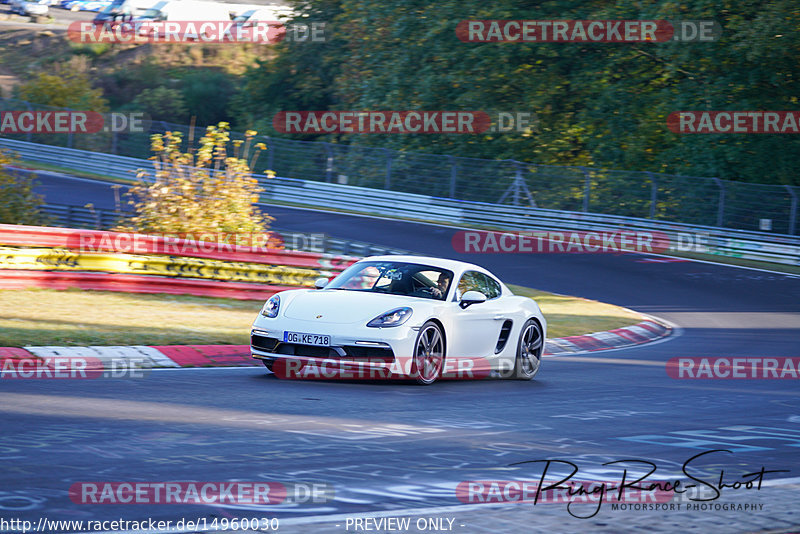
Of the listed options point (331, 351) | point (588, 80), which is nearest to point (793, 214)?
point (588, 80)

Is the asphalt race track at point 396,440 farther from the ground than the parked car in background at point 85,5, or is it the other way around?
the parked car in background at point 85,5

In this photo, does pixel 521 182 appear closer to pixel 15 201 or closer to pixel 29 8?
pixel 15 201

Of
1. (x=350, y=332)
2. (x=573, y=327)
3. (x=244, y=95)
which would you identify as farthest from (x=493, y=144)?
(x=350, y=332)

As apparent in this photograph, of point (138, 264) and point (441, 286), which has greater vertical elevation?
point (441, 286)

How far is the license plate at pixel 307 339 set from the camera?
1030 cm

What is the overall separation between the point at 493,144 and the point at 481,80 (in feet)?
8.55

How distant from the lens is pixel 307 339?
34.0ft

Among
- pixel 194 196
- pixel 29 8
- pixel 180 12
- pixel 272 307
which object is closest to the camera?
pixel 272 307

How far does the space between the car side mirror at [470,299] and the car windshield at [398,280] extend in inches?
7.7

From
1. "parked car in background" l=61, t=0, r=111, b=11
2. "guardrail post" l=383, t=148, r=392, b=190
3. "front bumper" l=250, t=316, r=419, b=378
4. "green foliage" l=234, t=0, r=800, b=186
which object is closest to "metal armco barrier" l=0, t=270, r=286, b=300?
"front bumper" l=250, t=316, r=419, b=378

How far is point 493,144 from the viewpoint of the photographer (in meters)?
40.6

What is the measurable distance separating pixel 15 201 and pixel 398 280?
1131 cm
